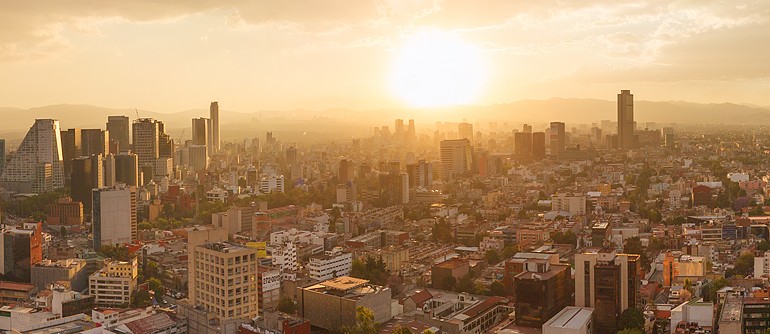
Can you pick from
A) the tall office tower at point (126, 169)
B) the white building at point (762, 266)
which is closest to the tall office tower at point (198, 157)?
the tall office tower at point (126, 169)

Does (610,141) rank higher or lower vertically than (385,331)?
higher

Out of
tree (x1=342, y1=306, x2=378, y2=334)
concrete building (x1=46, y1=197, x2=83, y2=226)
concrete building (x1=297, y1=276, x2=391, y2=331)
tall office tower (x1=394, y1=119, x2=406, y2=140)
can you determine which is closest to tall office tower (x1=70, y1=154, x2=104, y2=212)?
A: concrete building (x1=46, y1=197, x2=83, y2=226)

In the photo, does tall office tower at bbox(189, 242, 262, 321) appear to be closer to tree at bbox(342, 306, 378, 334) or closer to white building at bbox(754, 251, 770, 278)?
tree at bbox(342, 306, 378, 334)

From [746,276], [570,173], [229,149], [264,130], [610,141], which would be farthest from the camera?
[264,130]

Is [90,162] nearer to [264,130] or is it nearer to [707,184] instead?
[707,184]

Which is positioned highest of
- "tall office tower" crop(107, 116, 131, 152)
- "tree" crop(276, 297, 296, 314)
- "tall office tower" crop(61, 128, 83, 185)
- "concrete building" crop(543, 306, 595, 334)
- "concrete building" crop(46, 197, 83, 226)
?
"tall office tower" crop(107, 116, 131, 152)

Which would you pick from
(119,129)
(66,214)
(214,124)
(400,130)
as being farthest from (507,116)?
(66,214)

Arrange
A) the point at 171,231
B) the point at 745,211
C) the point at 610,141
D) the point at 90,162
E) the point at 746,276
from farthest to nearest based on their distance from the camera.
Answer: the point at 610,141 < the point at 90,162 < the point at 745,211 < the point at 171,231 < the point at 746,276

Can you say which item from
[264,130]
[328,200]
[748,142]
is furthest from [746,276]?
[264,130]
